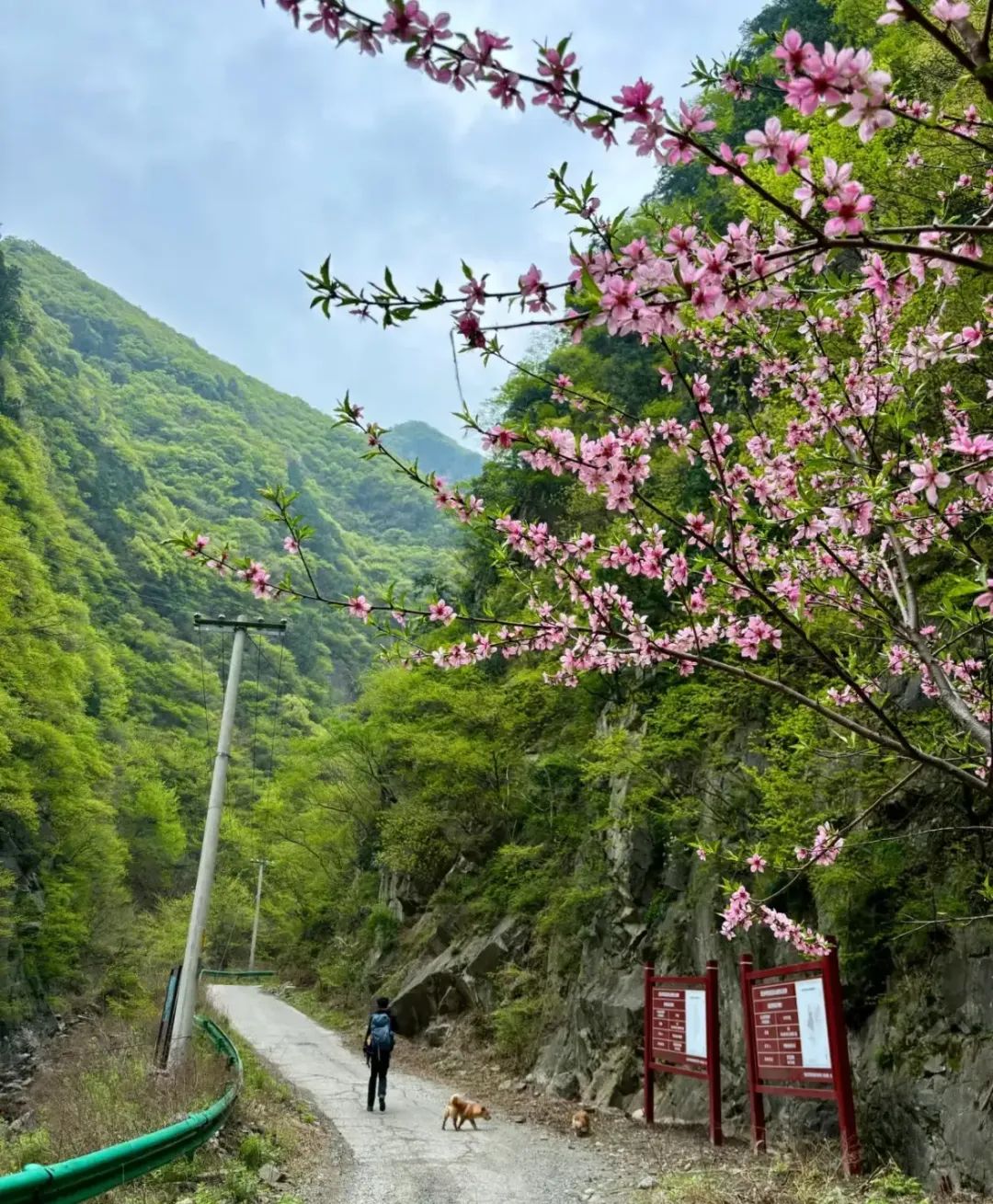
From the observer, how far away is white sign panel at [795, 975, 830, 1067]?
5.93m

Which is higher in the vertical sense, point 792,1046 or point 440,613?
point 440,613

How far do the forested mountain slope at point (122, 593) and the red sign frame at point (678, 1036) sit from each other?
6341 mm

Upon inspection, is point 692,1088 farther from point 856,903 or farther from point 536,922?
point 536,922

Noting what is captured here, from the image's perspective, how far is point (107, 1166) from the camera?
3516mm

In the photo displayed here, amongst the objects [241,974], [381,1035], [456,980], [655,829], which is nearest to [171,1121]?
[381,1035]

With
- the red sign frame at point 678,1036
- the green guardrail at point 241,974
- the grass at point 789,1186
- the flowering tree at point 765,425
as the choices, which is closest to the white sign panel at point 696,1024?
the red sign frame at point 678,1036

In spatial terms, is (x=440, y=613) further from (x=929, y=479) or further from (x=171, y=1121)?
(x=171, y=1121)

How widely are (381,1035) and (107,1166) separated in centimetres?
668

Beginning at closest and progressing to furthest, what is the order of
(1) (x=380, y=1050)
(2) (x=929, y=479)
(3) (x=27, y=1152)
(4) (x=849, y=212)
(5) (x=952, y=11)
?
(5) (x=952, y=11) → (4) (x=849, y=212) → (2) (x=929, y=479) → (3) (x=27, y=1152) → (1) (x=380, y=1050)

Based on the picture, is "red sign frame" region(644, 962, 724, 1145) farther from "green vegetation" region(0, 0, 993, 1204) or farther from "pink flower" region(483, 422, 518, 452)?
"pink flower" region(483, 422, 518, 452)

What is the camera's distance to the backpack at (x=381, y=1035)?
31.3 feet

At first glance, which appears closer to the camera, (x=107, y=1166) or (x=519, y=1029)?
(x=107, y=1166)

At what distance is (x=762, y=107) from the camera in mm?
21109

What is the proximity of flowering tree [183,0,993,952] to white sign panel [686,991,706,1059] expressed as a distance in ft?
6.43
